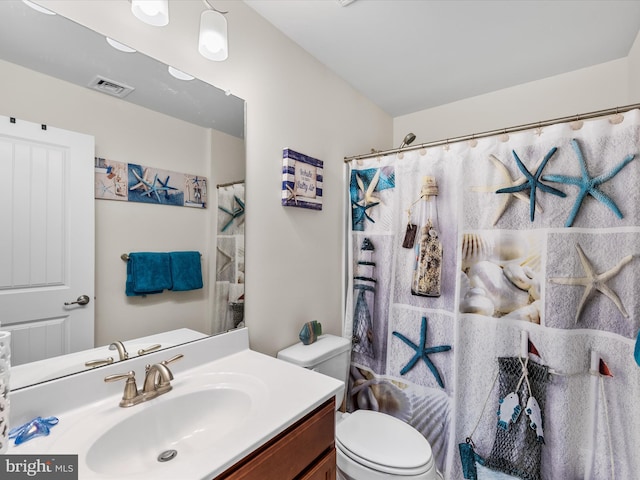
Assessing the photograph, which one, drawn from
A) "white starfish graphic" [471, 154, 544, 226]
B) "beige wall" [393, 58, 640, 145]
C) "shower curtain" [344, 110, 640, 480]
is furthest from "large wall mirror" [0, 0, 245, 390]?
"beige wall" [393, 58, 640, 145]

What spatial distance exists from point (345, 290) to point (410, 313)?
1.48 ft

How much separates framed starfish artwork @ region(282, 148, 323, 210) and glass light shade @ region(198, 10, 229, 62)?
53cm

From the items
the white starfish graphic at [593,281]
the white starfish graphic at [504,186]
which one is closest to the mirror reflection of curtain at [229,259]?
the white starfish graphic at [504,186]

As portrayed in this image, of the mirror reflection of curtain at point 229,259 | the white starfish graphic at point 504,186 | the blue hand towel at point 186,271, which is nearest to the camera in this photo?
the blue hand towel at point 186,271

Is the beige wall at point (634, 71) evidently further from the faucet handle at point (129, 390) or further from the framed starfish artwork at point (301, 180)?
the faucet handle at point (129, 390)

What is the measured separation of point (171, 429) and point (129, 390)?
0.18 metres

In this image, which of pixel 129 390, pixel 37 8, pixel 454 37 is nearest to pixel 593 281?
pixel 454 37

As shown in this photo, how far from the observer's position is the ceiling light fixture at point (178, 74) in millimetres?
1164

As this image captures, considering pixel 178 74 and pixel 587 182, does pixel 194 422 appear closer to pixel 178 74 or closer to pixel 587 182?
pixel 178 74

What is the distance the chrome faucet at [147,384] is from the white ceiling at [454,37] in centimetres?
161

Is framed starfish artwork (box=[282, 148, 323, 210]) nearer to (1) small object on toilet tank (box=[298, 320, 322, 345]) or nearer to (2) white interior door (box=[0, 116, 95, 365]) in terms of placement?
(1) small object on toilet tank (box=[298, 320, 322, 345])

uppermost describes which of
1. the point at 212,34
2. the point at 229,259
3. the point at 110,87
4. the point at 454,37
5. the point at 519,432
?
the point at 454,37

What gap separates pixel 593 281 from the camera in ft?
4.26

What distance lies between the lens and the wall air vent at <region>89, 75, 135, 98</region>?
0.99 metres
